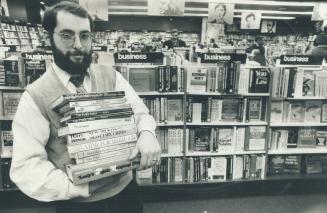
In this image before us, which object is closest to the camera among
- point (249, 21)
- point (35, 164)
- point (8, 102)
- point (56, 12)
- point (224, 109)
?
point (35, 164)

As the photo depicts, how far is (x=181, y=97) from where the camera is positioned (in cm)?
353

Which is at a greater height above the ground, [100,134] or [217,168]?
[100,134]

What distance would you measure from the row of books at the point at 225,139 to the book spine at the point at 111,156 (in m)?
2.41

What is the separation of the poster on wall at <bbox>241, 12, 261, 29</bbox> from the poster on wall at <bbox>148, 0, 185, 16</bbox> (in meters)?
3.10

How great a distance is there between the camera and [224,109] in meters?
3.61

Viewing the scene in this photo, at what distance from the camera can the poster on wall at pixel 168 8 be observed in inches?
184

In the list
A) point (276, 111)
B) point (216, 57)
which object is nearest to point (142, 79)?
point (216, 57)

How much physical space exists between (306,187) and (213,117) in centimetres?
146

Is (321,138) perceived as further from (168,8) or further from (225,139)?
(168,8)

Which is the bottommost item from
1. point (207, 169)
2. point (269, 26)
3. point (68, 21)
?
point (207, 169)

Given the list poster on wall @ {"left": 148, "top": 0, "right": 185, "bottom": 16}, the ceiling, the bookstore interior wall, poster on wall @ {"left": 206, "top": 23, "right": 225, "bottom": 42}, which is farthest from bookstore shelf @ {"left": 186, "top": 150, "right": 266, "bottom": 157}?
poster on wall @ {"left": 206, "top": 23, "right": 225, "bottom": 42}

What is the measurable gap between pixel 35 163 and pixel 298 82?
10.2 feet

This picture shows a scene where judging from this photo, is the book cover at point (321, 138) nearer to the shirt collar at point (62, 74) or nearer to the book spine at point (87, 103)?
the book spine at point (87, 103)

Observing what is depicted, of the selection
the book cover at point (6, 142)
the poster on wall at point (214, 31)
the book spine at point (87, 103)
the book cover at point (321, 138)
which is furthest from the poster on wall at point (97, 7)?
the poster on wall at point (214, 31)
